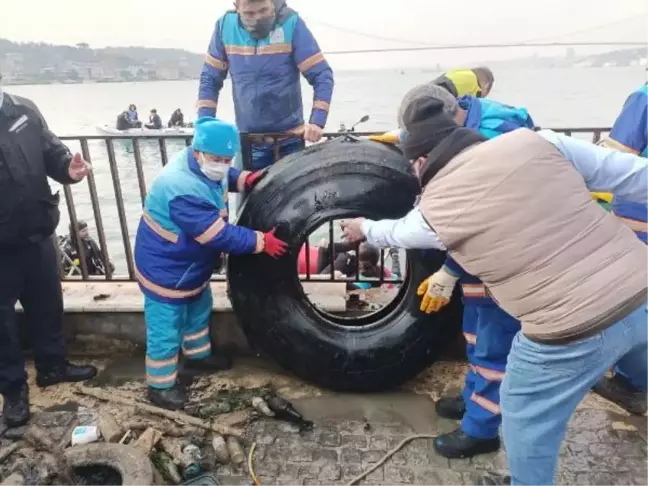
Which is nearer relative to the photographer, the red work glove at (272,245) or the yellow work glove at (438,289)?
the yellow work glove at (438,289)

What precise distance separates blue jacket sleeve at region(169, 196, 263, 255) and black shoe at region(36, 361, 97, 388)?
1.39 metres

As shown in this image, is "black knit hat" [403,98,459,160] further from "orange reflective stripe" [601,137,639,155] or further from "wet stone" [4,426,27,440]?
"wet stone" [4,426,27,440]

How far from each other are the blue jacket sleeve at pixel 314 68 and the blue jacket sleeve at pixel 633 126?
6.18 feet

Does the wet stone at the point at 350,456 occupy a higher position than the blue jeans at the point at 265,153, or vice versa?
the blue jeans at the point at 265,153

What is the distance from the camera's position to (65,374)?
146 inches

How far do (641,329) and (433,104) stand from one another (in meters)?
1.11

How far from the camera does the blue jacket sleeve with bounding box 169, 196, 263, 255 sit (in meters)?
3.00

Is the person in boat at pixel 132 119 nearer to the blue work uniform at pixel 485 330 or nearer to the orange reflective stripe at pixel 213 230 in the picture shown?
the orange reflective stripe at pixel 213 230

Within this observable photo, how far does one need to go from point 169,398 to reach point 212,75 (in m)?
2.30

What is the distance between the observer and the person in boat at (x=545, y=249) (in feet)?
6.02

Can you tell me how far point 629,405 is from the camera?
10.6 feet

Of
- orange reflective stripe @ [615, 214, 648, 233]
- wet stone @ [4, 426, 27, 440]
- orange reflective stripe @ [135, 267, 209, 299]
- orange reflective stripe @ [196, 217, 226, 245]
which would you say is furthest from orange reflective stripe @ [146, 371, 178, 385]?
orange reflective stripe @ [615, 214, 648, 233]

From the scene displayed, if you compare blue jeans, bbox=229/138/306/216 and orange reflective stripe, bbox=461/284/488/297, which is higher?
blue jeans, bbox=229/138/306/216

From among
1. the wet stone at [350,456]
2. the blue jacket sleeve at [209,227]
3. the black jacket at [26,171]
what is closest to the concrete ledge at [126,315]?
the black jacket at [26,171]
